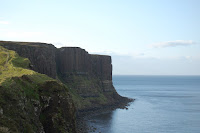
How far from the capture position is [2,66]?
65938 mm

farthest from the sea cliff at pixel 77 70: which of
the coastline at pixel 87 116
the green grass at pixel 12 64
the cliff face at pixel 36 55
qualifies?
the green grass at pixel 12 64

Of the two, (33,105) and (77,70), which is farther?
(77,70)

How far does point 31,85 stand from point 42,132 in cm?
1032

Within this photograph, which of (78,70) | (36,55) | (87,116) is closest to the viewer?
(87,116)

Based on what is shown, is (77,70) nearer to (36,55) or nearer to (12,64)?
(36,55)

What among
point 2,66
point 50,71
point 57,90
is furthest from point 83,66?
point 57,90

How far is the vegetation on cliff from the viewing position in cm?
3897

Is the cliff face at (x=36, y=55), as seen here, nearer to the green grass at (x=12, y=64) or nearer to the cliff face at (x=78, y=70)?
the cliff face at (x=78, y=70)

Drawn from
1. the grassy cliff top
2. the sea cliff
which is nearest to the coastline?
the sea cliff

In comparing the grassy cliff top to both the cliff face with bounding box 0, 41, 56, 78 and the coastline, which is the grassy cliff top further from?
the cliff face with bounding box 0, 41, 56, 78

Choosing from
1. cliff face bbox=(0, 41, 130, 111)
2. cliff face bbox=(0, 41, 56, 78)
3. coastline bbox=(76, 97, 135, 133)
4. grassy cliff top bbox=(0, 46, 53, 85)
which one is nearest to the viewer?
grassy cliff top bbox=(0, 46, 53, 85)

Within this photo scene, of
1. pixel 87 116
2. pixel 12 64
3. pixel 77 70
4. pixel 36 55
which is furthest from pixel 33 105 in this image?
pixel 77 70

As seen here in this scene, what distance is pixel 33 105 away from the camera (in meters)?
45.9

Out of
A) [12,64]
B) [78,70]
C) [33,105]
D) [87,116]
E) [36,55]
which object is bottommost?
[87,116]
